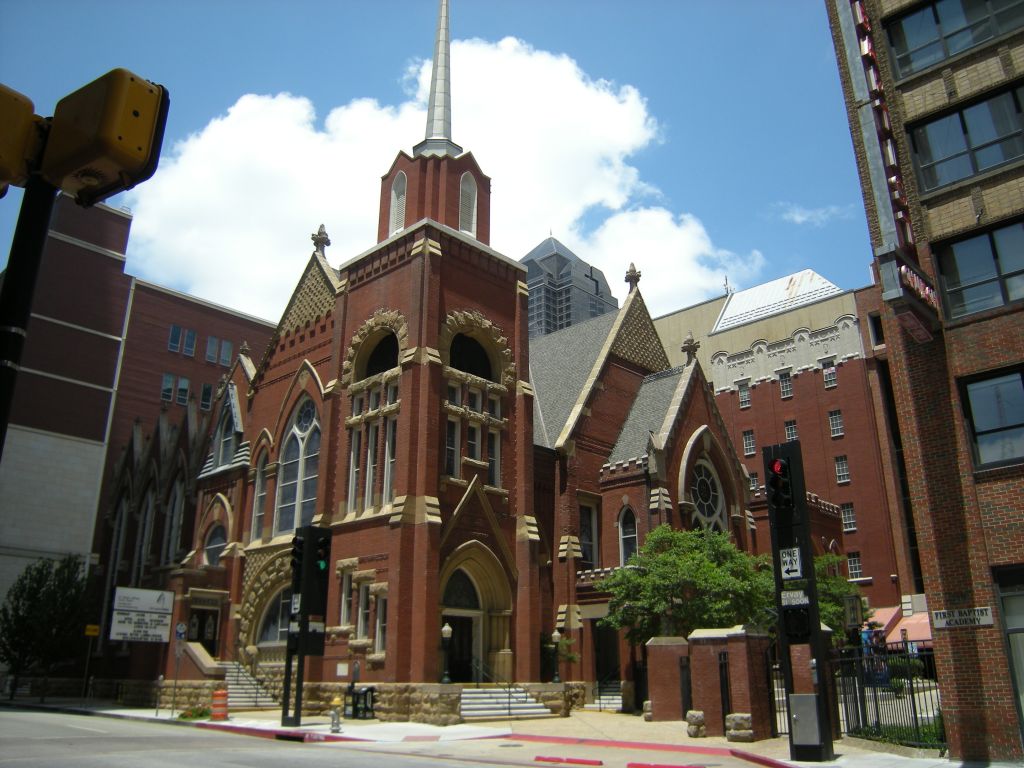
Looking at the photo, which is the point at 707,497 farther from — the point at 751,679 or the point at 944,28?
the point at 944,28

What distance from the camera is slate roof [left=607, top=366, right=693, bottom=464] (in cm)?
3678

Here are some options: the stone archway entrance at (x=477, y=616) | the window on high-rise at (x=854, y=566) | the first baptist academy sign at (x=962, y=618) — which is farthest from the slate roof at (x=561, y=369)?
the window on high-rise at (x=854, y=566)

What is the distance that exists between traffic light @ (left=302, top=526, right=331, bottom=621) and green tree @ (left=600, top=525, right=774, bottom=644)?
411 inches

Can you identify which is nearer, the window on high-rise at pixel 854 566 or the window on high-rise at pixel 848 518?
the window on high-rise at pixel 854 566

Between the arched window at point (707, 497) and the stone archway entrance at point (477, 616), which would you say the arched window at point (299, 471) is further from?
the arched window at point (707, 497)

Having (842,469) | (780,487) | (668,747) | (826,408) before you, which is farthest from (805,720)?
(826,408)

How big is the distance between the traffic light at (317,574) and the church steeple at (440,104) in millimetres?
17054

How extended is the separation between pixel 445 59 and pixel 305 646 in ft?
87.1

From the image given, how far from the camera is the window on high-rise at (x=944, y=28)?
20422mm

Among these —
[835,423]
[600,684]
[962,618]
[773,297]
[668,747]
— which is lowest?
[668,747]

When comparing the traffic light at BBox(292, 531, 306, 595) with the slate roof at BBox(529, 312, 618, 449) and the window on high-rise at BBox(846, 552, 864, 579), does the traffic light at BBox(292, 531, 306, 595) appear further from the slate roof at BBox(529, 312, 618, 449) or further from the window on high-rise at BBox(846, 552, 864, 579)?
the window on high-rise at BBox(846, 552, 864, 579)

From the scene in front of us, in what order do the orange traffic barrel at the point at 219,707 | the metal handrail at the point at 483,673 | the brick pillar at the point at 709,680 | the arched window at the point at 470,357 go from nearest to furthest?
the brick pillar at the point at 709,680 → the orange traffic barrel at the point at 219,707 → the metal handrail at the point at 483,673 → the arched window at the point at 470,357

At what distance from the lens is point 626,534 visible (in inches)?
1377

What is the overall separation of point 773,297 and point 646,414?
39930 millimetres
